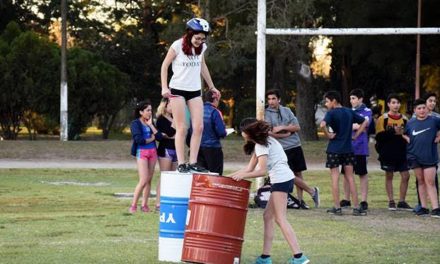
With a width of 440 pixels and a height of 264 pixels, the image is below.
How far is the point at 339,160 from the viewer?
57.0 feet

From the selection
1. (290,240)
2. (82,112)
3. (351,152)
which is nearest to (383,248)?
(290,240)

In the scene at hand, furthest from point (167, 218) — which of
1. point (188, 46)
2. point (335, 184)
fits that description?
point (335, 184)

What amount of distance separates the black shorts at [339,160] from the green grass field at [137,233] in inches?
31.8

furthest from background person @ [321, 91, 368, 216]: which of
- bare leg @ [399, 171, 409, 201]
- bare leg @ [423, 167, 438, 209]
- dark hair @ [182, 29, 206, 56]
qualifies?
dark hair @ [182, 29, 206, 56]

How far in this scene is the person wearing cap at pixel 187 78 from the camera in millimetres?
12141

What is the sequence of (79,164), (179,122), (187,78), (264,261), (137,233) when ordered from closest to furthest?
(264,261) → (187,78) → (179,122) → (137,233) → (79,164)

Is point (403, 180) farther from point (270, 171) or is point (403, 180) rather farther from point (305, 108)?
point (305, 108)

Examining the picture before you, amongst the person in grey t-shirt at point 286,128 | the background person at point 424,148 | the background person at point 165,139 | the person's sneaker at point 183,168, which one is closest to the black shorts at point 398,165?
the background person at point 424,148

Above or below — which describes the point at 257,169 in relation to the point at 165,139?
above

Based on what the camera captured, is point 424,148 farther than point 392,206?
No

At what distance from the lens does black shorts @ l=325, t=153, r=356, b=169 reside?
56.8 feet

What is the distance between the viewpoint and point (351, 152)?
17516 millimetres

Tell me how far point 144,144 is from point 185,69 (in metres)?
5.24

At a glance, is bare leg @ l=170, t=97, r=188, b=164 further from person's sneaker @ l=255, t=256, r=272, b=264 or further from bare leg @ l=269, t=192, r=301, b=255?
person's sneaker @ l=255, t=256, r=272, b=264
